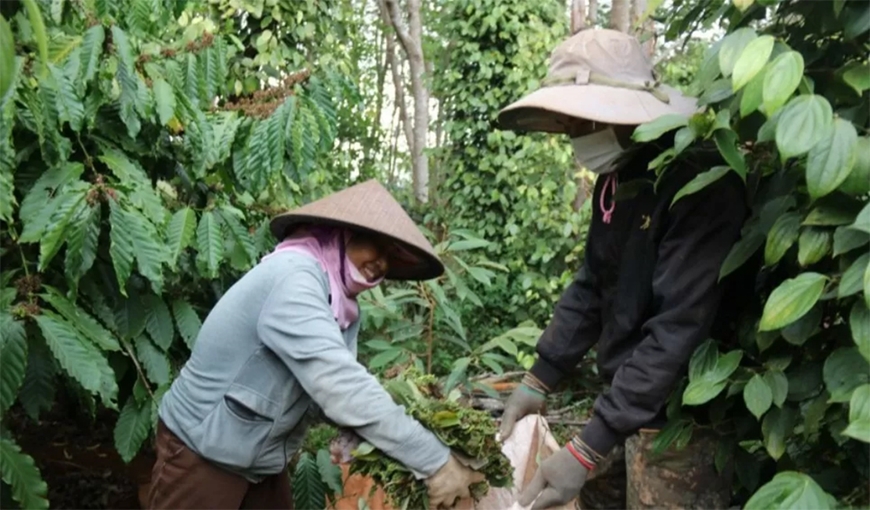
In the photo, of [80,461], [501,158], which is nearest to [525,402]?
[80,461]

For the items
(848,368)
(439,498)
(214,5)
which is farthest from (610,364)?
(214,5)

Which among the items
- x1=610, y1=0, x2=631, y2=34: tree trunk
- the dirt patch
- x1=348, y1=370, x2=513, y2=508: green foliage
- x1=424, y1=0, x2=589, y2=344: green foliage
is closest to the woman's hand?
x1=348, y1=370, x2=513, y2=508: green foliage

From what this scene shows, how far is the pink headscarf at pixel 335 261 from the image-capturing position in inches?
81.1

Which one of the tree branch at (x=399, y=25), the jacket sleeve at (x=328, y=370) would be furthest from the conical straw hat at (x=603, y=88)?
the tree branch at (x=399, y=25)

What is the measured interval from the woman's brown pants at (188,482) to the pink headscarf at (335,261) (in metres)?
0.49

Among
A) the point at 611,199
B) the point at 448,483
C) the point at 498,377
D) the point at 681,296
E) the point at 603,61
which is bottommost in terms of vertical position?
the point at 498,377

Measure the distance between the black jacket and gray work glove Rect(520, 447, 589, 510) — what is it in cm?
7

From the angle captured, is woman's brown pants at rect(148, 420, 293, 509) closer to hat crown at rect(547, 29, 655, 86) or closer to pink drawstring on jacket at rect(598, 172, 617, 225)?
pink drawstring on jacket at rect(598, 172, 617, 225)

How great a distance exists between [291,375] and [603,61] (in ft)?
3.65

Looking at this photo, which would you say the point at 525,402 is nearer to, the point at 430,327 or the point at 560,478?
the point at 560,478

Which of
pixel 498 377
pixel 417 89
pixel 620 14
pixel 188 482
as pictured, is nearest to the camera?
pixel 188 482

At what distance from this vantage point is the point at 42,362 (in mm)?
2377

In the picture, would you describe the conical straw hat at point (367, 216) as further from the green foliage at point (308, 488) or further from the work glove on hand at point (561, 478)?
the green foliage at point (308, 488)

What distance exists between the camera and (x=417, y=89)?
27.3 feet
